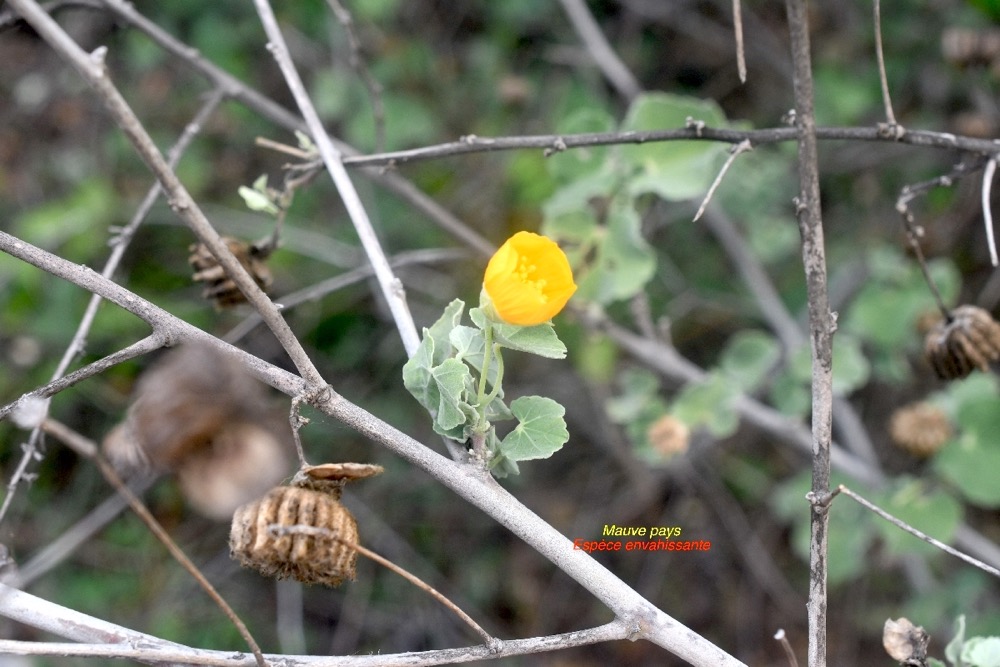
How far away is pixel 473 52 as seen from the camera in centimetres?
335

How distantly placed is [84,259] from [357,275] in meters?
1.77

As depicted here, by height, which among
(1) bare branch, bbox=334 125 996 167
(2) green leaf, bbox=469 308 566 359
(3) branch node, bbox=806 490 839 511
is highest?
(1) bare branch, bbox=334 125 996 167

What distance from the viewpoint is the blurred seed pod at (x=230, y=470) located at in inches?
45.8

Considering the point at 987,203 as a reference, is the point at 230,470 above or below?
below

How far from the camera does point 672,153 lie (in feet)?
7.16

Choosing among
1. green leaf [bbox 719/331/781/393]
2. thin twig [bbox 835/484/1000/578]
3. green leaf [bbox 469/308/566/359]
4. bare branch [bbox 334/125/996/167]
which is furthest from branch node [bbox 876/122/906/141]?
green leaf [bbox 719/331/781/393]

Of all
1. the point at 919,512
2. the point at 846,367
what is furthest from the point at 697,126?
the point at 919,512

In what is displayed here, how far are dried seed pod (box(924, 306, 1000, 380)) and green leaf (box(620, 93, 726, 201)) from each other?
67 centimetres

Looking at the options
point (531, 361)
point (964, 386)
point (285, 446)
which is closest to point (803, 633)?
point (964, 386)

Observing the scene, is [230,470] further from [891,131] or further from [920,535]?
[891,131]

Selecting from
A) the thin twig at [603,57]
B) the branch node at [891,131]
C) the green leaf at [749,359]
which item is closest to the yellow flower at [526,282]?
the branch node at [891,131]

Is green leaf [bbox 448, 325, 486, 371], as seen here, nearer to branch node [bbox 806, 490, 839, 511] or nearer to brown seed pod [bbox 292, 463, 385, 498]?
brown seed pod [bbox 292, 463, 385, 498]

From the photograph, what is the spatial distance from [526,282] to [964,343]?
3.94 ft

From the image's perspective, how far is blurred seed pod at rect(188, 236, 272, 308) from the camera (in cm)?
174
